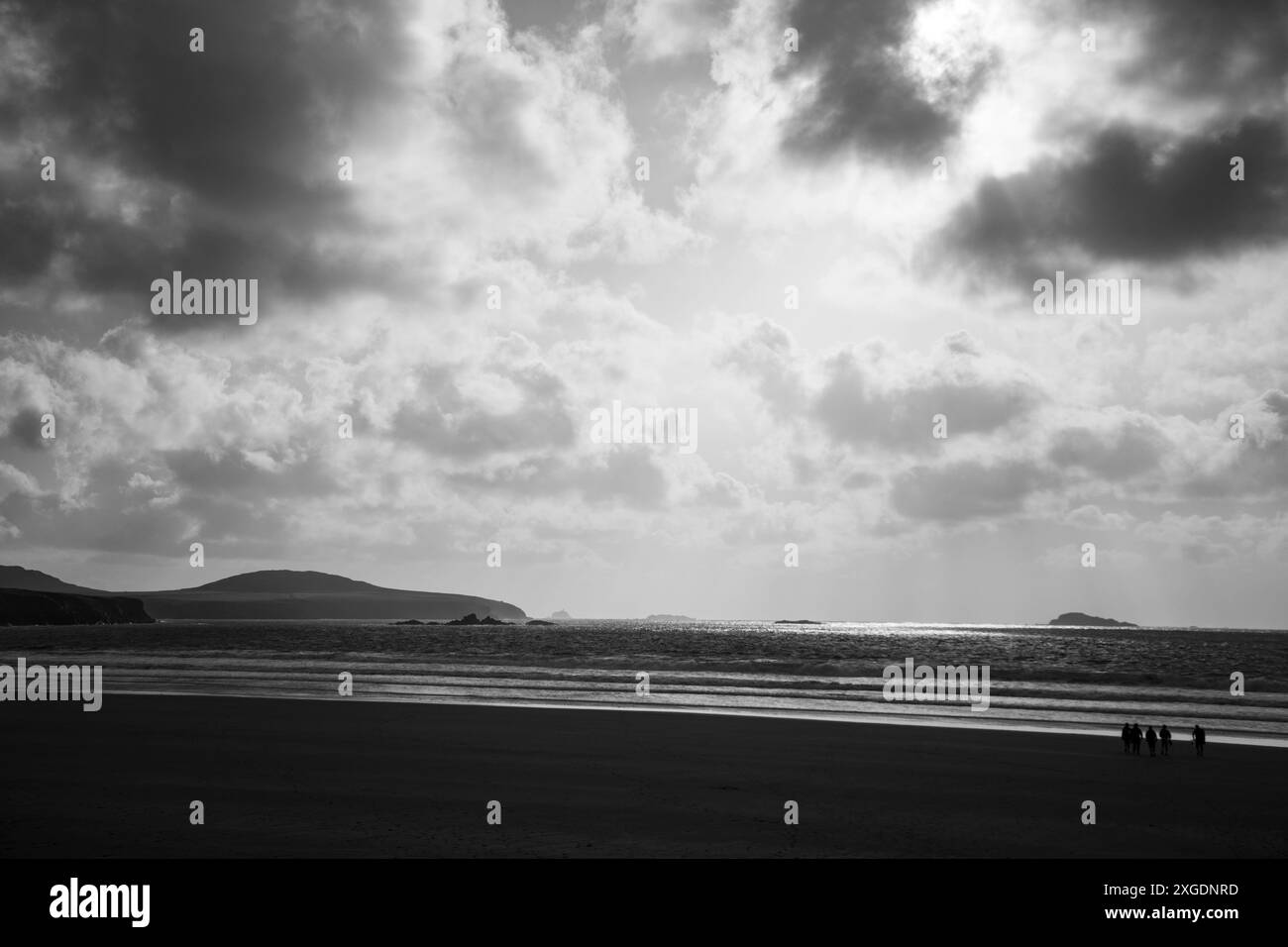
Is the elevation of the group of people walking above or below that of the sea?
above

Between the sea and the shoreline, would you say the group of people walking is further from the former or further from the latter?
the sea

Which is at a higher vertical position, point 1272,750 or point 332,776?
point 332,776

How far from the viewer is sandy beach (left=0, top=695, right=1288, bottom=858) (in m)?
13.9

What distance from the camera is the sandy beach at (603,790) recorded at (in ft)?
45.5

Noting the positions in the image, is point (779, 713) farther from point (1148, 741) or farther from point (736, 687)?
point (1148, 741)

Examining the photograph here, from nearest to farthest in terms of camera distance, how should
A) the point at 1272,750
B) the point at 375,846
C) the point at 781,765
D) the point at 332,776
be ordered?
the point at 375,846 < the point at 332,776 < the point at 781,765 < the point at 1272,750

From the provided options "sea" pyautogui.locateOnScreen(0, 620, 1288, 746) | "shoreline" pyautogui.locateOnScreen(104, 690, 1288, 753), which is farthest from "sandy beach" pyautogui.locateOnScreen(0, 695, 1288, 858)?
"sea" pyautogui.locateOnScreen(0, 620, 1288, 746)

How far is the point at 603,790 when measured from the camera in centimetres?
1797

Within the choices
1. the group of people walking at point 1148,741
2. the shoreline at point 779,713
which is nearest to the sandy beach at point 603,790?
the group of people walking at point 1148,741
